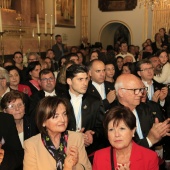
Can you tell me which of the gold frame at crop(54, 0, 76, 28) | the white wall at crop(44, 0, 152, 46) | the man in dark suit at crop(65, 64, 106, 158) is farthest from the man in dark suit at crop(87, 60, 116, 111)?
the white wall at crop(44, 0, 152, 46)

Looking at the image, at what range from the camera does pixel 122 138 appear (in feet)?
7.70

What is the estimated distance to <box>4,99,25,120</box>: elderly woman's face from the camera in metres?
3.33

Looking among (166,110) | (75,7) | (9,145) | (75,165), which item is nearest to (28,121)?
(9,145)

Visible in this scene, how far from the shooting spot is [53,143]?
2.58 m

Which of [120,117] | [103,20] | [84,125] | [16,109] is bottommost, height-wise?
[84,125]

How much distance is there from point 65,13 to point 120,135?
11878 mm

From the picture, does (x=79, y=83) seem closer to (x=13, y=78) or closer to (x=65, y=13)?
(x=13, y=78)

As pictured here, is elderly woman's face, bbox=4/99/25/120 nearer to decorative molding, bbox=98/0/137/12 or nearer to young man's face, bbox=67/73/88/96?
young man's face, bbox=67/73/88/96

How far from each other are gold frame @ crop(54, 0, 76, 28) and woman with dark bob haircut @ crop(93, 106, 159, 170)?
11.0 meters

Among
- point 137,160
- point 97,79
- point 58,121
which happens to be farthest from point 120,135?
point 97,79

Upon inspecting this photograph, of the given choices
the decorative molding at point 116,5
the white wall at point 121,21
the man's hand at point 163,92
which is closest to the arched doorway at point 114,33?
the white wall at point 121,21

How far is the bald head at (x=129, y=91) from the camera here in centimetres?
316

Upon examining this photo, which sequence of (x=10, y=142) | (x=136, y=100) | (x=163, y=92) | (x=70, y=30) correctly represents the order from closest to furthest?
(x=10, y=142)
(x=136, y=100)
(x=163, y=92)
(x=70, y=30)

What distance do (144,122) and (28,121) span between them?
1.41 m
